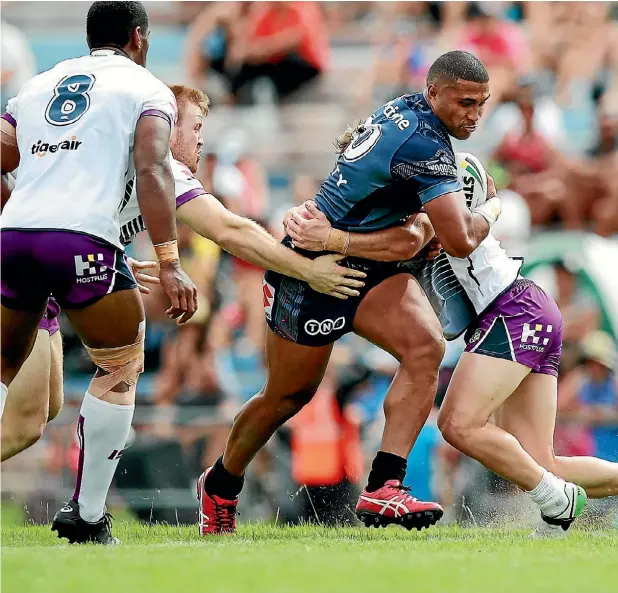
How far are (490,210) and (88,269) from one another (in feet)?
7.24

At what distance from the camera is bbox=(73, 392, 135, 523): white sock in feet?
20.3

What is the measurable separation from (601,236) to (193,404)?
486 centimetres

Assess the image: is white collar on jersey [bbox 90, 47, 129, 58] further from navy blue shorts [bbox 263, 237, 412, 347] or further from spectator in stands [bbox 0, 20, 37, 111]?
spectator in stands [bbox 0, 20, 37, 111]

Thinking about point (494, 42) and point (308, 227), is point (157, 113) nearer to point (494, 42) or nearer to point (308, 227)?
point (308, 227)

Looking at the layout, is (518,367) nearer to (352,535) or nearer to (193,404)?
(352,535)

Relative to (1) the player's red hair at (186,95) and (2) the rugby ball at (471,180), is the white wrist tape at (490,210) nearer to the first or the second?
(2) the rugby ball at (471,180)

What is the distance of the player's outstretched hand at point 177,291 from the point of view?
591 centimetres

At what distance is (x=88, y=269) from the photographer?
19.3 feet

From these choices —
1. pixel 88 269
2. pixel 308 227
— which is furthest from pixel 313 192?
pixel 88 269

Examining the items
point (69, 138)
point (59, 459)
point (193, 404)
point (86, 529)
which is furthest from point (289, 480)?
point (69, 138)

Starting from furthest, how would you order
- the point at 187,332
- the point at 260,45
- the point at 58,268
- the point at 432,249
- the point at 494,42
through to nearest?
1. the point at 260,45
2. the point at 494,42
3. the point at 187,332
4. the point at 432,249
5. the point at 58,268

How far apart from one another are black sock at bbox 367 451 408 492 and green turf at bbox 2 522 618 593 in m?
0.31

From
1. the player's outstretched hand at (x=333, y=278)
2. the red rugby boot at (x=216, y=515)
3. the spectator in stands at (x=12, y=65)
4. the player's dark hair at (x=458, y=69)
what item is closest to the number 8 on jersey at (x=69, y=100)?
the player's outstretched hand at (x=333, y=278)

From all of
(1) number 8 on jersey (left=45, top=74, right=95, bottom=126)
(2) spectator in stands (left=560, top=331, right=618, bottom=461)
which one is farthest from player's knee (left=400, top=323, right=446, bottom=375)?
(2) spectator in stands (left=560, top=331, right=618, bottom=461)
